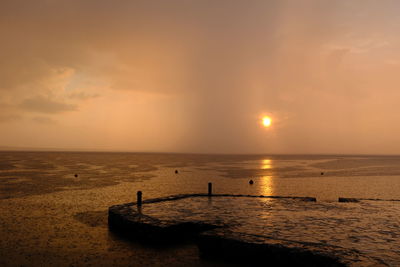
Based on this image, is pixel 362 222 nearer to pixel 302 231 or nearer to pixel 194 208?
pixel 302 231

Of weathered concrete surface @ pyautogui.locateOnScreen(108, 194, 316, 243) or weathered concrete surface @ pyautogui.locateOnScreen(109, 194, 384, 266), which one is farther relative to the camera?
weathered concrete surface @ pyautogui.locateOnScreen(108, 194, 316, 243)

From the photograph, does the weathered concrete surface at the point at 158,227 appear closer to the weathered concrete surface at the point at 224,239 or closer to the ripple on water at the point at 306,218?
the weathered concrete surface at the point at 224,239

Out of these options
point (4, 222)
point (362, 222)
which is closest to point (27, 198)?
point (4, 222)

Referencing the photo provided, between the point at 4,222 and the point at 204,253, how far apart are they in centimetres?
1338

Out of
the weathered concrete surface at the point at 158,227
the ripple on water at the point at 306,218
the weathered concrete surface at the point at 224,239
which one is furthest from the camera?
the weathered concrete surface at the point at 158,227

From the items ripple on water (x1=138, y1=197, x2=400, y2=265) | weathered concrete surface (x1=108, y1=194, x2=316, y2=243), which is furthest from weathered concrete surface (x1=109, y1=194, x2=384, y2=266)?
ripple on water (x1=138, y1=197, x2=400, y2=265)

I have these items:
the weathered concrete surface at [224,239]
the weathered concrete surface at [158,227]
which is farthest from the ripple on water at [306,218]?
the weathered concrete surface at [158,227]

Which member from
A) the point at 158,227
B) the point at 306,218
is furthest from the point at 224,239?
the point at 306,218

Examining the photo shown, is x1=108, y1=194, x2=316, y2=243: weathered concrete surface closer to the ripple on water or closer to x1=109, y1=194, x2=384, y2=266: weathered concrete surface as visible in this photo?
x1=109, y1=194, x2=384, y2=266: weathered concrete surface

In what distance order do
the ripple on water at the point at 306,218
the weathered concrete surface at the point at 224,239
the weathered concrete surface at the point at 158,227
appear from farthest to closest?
the weathered concrete surface at the point at 158,227, the ripple on water at the point at 306,218, the weathered concrete surface at the point at 224,239

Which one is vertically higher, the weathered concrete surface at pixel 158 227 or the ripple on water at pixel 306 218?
the ripple on water at pixel 306 218

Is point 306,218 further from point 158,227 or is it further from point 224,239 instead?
point 158,227

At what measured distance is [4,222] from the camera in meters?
17.8

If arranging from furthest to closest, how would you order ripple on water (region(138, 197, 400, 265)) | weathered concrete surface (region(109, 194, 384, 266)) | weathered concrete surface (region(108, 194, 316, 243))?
weathered concrete surface (region(108, 194, 316, 243)), ripple on water (region(138, 197, 400, 265)), weathered concrete surface (region(109, 194, 384, 266))
